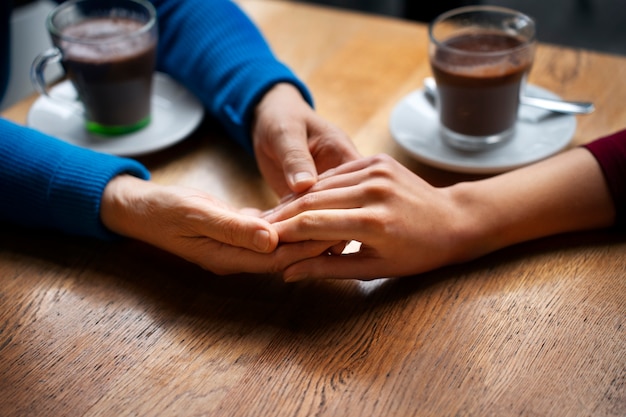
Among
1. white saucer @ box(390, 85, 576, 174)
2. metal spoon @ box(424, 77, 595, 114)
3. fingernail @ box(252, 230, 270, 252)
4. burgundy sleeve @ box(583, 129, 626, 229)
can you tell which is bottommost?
white saucer @ box(390, 85, 576, 174)

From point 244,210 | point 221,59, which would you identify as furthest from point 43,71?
point 244,210

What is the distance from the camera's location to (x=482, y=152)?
101 cm

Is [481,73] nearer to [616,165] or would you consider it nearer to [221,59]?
[616,165]


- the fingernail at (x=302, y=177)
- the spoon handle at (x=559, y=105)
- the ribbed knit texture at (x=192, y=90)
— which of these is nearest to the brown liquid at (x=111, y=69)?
the ribbed knit texture at (x=192, y=90)

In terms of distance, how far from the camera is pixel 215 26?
46.8 inches

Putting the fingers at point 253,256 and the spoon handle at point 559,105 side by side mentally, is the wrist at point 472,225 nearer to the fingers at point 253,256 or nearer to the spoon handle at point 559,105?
the fingers at point 253,256

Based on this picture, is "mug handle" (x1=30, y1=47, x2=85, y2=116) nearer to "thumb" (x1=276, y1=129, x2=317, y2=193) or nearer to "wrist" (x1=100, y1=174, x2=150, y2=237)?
"wrist" (x1=100, y1=174, x2=150, y2=237)

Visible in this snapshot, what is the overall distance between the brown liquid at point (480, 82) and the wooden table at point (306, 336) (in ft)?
0.76

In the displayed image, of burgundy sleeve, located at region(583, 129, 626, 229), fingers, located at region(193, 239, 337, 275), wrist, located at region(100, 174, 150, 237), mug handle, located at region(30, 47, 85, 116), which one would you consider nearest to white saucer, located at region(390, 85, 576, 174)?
burgundy sleeve, located at region(583, 129, 626, 229)

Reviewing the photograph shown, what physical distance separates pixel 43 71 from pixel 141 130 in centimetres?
18

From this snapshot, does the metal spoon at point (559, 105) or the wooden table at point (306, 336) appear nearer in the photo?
the wooden table at point (306, 336)

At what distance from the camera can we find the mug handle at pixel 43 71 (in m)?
1.06

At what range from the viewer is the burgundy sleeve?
0.84 m

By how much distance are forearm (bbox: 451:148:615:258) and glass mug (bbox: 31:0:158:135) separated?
0.52 metres
